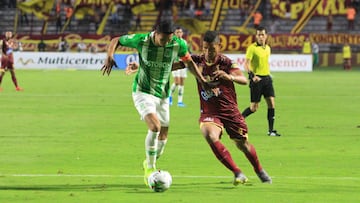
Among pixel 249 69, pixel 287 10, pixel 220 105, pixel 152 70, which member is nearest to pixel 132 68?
pixel 152 70

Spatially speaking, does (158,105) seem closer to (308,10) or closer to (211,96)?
(211,96)

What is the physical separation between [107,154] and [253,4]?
50803 millimetres

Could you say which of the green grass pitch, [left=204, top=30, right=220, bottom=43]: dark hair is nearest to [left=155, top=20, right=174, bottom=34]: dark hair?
[left=204, top=30, right=220, bottom=43]: dark hair

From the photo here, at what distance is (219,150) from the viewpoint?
473 inches

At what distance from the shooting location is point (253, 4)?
65.8 meters

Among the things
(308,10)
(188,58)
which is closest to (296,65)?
(308,10)

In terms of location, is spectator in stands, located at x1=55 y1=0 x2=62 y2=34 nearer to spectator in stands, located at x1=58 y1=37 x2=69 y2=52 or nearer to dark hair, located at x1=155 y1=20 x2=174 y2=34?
spectator in stands, located at x1=58 y1=37 x2=69 y2=52

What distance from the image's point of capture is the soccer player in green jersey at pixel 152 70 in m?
11.9

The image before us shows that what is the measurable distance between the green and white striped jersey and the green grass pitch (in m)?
1.36

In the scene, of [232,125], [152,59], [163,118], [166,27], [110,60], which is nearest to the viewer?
[166,27]

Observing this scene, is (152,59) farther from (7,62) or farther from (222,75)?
(7,62)

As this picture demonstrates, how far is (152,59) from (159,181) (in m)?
1.70

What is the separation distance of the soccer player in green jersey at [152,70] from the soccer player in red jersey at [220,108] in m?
0.26

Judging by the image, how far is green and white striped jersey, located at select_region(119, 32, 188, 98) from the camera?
12.0 m
